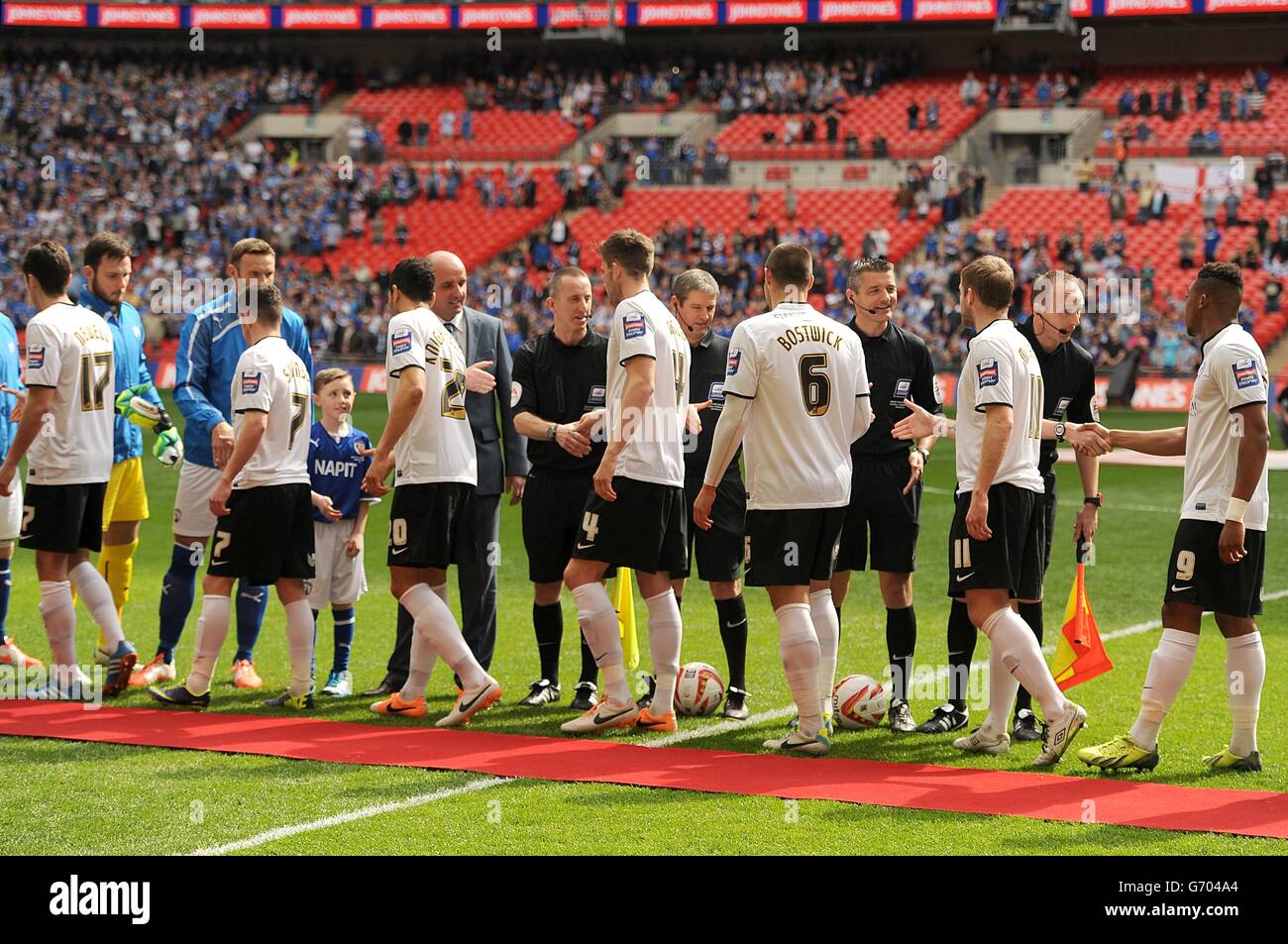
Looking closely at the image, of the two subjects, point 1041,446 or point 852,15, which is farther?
point 852,15

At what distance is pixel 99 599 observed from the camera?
7762mm

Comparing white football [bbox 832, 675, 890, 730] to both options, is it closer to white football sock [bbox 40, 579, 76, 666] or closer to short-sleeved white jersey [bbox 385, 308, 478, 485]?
short-sleeved white jersey [bbox 385, 308, 478, 485]

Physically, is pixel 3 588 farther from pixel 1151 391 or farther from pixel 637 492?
pixel 1151 391

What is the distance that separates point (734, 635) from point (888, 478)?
1.10 metres

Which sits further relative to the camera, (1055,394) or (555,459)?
(555,459)

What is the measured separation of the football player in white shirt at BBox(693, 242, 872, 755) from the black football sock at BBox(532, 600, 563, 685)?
1.58m

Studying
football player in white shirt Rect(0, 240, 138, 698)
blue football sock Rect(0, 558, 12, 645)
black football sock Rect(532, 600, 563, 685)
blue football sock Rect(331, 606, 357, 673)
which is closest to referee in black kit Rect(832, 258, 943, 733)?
black football sock Rect(532, 600, 563, 685)

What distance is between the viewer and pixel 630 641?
26.5ft

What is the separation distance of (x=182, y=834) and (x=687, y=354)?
3061 millimetres

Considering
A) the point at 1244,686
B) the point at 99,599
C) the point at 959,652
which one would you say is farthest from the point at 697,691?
the point at 99,599

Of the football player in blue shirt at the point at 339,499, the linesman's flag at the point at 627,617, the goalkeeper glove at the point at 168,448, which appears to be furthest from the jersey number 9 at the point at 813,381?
the goalkeeper glove at the point at 168,448

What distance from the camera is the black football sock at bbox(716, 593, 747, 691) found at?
753 cm
